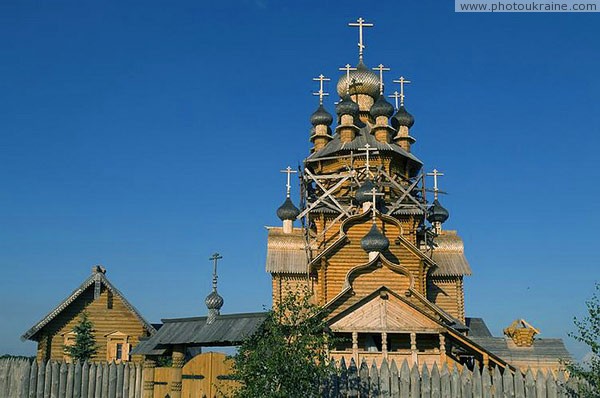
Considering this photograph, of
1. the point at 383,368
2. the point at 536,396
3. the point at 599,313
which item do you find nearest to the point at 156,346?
the point at 383,368

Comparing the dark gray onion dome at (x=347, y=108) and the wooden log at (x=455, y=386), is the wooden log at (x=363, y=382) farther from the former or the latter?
the dark gray onion dome at (x=347, y=108)

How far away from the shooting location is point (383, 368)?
10867 millimetres

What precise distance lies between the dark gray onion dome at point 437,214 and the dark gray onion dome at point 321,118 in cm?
593

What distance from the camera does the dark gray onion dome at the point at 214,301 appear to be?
41.0 feet

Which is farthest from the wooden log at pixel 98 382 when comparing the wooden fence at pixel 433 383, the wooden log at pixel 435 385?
the wooden log at pixel 435 385

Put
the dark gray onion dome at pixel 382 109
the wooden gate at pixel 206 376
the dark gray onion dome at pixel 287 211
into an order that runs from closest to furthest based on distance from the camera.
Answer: the wooden gate at pixel 206 376 → the dark gray onion dome at pixel 382 109 → the dark gray onion dome at pixel 287 211

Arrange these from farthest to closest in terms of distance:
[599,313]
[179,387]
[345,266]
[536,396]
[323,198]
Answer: [323,198], [345,266], [179,387], [536,396], [599,313]

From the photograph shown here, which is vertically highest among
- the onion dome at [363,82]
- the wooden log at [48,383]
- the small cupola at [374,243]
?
the onion dome at [363,82]

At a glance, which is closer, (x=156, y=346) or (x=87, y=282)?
(x=156, y=346)

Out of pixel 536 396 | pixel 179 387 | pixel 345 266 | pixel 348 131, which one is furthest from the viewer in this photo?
pixel 348 131

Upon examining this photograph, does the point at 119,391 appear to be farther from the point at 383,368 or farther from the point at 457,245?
the point at 457,245

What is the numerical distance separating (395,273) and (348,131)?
8.03 metres

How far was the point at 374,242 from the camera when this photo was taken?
2194 centimetres

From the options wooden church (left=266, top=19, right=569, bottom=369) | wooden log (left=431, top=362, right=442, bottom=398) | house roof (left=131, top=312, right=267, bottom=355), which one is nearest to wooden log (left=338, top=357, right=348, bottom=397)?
wooden log (left=431, top=362, right=442, bottom=398)
